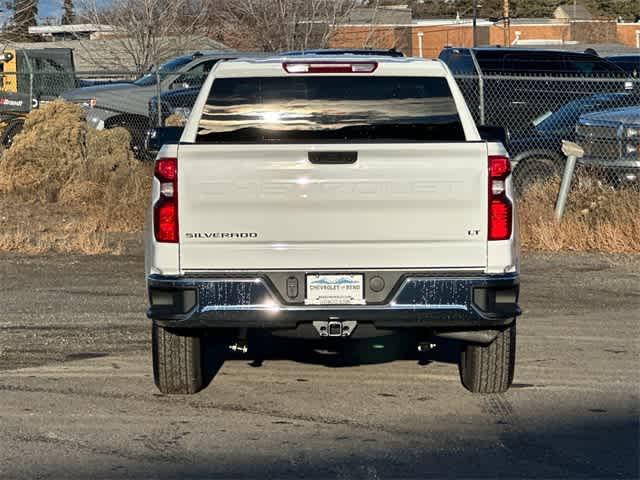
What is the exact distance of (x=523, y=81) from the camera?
18859mm

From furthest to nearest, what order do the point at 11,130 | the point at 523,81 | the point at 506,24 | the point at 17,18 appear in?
the point at 506,24
the point at 17,18
the point at 11,130
the point at 523,81

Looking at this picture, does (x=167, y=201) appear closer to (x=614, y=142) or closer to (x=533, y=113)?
(x=614, y=142)

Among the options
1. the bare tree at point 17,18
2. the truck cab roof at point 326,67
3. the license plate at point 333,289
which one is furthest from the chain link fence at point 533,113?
the license plate at point 333,289

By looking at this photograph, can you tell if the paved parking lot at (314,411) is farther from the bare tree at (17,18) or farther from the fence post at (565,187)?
the bare tree at (17,18)

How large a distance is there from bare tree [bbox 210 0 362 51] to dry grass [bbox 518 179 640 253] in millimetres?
21387

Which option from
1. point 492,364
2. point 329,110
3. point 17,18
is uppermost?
point 329,110

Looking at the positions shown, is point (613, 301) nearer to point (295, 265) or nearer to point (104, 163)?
point (295, 265)

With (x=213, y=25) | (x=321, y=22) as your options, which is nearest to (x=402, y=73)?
(x=321, y=22)

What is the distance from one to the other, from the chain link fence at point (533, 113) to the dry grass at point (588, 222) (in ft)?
2.52

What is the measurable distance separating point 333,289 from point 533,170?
1073 centimetres

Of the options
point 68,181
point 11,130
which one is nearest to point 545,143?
point 68,181

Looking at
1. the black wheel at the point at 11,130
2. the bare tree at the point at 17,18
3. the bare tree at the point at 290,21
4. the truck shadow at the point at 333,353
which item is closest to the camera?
the truck shadow at the point at 333,353

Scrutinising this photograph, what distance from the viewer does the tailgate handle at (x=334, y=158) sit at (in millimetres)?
7059

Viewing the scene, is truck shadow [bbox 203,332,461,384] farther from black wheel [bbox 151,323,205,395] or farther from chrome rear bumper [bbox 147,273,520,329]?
chrome rear bumper [bbox 147,273,520,329]
